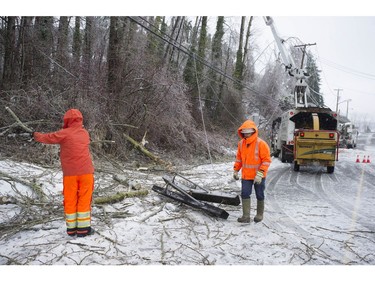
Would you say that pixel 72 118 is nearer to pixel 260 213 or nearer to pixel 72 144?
pixel 72 144

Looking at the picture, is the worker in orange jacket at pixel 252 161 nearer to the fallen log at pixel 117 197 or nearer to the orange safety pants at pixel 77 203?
the fallen log at pixel 117 197

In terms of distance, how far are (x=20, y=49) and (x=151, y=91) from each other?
3994 mm

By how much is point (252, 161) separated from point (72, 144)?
248 centimetres

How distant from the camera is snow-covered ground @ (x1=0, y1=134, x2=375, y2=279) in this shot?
3205 mm

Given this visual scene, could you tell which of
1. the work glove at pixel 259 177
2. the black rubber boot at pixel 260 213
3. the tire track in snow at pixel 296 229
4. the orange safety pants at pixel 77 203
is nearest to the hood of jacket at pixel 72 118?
the orange safety pants at pixel 77 203

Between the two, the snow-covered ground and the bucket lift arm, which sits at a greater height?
the bucket lift arm

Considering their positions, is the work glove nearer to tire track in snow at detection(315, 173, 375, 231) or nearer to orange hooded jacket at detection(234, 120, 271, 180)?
orange hooded jacket at detection(234, 120, 271, 180)

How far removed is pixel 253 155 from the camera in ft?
14.1

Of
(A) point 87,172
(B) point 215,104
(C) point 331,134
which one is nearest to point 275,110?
(B) point 215,104

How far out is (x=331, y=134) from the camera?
31.4ft

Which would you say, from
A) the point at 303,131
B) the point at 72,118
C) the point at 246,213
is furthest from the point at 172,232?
the point at 303,131

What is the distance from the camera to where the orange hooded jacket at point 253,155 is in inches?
166

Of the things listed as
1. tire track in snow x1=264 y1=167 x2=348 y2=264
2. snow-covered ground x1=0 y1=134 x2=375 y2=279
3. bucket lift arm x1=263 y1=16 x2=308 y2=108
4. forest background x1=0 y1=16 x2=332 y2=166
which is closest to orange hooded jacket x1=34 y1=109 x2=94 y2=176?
snow-covered ground x1=0 y1=134 x2=375 y2=279
